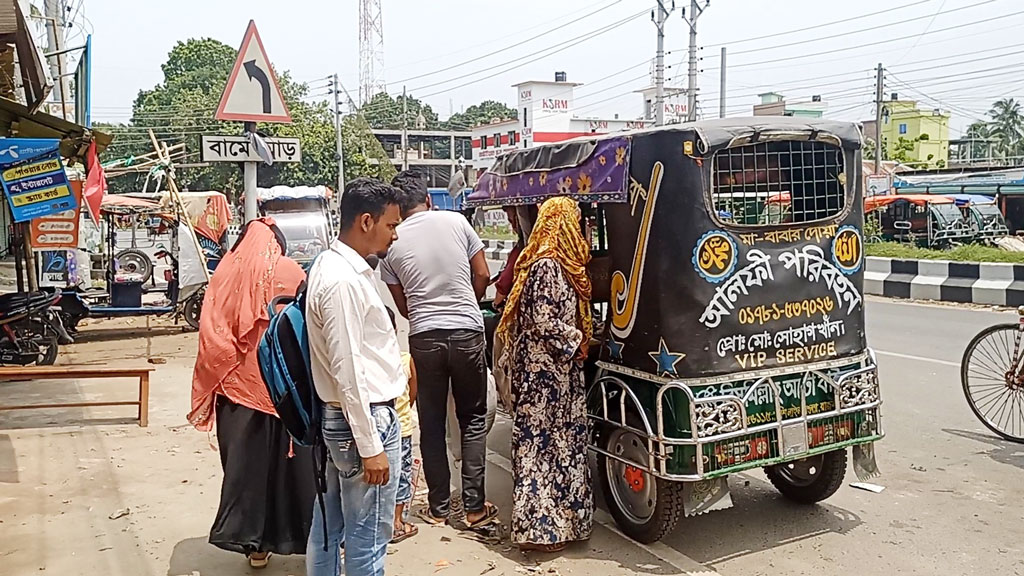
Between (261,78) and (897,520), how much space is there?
487 cm

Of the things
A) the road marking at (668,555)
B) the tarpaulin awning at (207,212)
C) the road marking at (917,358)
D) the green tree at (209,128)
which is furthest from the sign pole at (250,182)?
the green tree at (209,128)

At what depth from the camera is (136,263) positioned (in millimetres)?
16609

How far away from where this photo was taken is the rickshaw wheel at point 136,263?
52.5 feet

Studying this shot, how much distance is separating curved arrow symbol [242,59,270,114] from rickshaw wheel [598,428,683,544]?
3297 millimetres

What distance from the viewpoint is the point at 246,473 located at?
3.99m

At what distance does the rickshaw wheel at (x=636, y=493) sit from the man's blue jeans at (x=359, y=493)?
5.49 ft

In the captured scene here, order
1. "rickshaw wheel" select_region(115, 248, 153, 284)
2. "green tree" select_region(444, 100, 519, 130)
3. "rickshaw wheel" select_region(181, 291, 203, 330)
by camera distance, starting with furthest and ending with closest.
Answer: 1. "green tree" select_region(444, 100, 519, 130)
2. "rickshaw wheel" select_region(115, 248, 153, 284)
3. "rickshaw wheel" select_region(181, 291, 203, 330)

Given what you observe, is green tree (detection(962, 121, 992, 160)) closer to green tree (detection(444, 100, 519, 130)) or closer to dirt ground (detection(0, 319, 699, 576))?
green tree (detection(444, 100, 519, 130))

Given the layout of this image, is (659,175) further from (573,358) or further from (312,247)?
(312,247)

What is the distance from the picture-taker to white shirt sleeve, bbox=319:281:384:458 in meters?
2.88

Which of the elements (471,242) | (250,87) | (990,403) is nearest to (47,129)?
(250,87)

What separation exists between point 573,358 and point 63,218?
7834 millimetres

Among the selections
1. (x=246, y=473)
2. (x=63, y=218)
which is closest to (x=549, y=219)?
(x=246, y=473)

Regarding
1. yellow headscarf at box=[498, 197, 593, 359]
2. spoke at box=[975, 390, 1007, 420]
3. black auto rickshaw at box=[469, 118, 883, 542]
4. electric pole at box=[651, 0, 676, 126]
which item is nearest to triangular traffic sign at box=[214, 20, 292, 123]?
black auto rickshaw at box=[469, 118, 883, 542]
